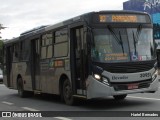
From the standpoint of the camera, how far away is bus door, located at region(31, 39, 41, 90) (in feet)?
57.9

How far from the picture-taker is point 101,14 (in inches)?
520

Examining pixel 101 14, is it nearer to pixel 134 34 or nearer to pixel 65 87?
pixel 134 34

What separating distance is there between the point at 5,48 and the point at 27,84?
402 cm

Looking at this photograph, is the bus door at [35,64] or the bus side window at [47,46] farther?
the bus door at [35,64]

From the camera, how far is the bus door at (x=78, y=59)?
13.4 meters

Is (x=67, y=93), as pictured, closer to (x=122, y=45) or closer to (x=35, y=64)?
(x=122, y=45)

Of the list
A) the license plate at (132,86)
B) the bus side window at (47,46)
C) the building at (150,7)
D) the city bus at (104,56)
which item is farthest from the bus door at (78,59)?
the building at (150,7)

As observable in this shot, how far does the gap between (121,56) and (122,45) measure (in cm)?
34

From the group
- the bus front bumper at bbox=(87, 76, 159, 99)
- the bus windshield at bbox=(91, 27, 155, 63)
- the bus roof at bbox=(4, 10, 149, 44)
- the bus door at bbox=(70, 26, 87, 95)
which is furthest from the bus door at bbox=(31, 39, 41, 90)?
the bus windshield at bbox=(91, 27, 155, 63)

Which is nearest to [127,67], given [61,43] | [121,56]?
[121,56]

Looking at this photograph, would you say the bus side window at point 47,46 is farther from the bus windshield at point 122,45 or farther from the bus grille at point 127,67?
the bus grille at point 127,67

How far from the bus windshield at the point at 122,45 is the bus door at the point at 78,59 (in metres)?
0.50

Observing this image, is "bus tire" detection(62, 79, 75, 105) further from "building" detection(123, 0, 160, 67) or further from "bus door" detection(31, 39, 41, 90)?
"building" detection(123, 0, 160, 67)

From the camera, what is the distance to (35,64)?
18062mm
